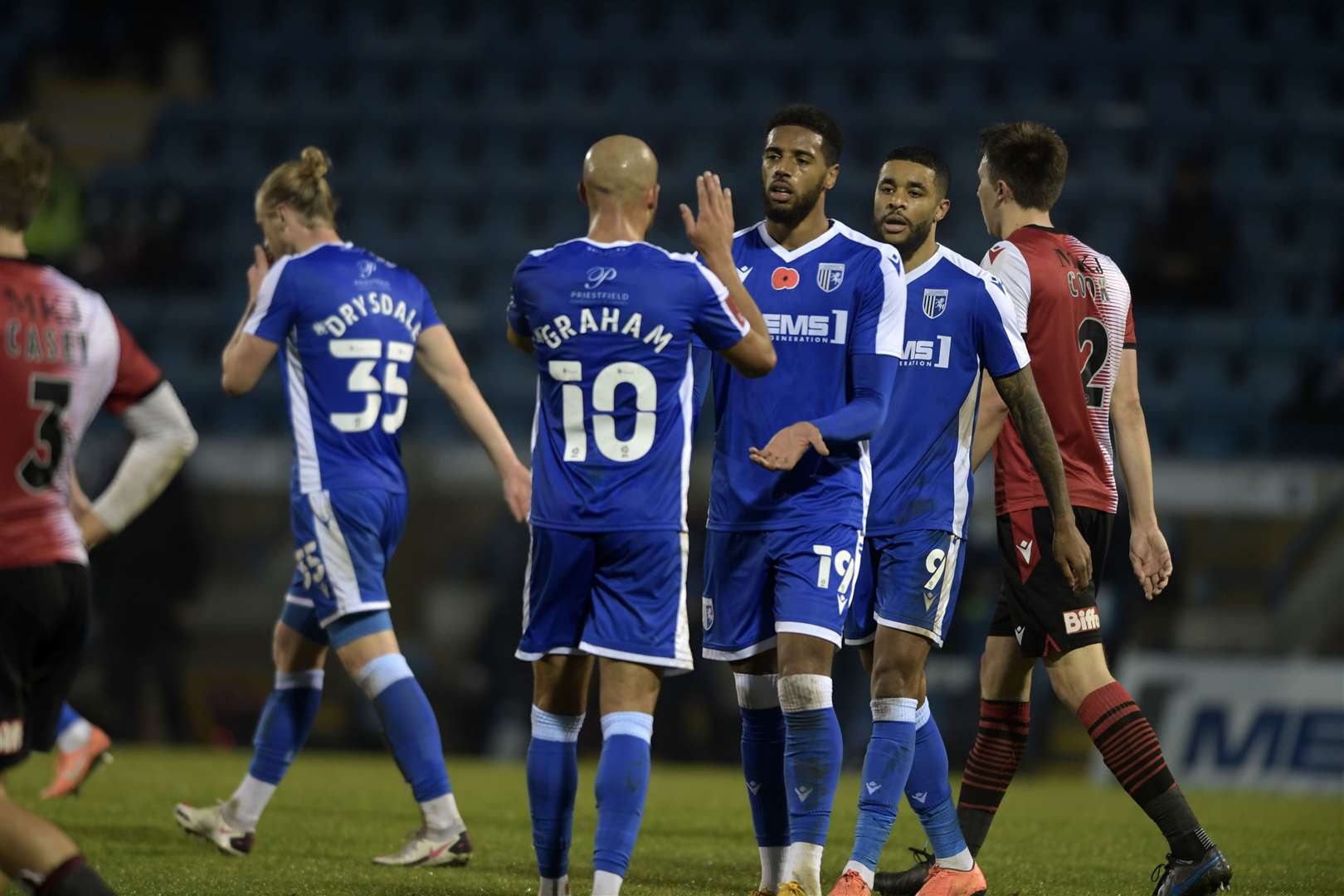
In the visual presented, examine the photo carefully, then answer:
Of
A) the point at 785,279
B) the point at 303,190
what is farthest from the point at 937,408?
the point at 303,190

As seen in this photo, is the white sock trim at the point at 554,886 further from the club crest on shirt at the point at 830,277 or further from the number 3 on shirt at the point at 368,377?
the number 3 on shirt at the point at 368,377

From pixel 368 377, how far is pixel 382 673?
109 centimetres

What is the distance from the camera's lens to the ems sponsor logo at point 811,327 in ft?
17.1

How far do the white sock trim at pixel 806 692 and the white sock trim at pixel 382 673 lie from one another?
1.74m

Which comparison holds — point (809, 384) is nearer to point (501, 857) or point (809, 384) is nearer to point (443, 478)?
point (501, 857)

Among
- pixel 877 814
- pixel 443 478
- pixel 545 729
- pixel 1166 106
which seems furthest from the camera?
pixel 1166 106

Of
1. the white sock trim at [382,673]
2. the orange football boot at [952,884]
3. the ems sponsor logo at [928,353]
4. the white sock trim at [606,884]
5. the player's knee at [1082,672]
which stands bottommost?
the orange football boot at [952,884]

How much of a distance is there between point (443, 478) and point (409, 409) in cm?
168

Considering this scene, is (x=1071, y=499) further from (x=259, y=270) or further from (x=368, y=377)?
(x=259, y=270)

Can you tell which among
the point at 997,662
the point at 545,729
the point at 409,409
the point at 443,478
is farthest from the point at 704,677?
the point at 545,729

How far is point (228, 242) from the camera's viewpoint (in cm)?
1703

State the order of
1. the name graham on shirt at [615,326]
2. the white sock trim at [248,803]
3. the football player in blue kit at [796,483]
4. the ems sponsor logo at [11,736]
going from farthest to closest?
1. the white sock trim at [248,803]
2. the football player in blue kit at [796,483]
3. the name graham on shirt at [615,326]
4. the ems sponsor logo at [11,736]

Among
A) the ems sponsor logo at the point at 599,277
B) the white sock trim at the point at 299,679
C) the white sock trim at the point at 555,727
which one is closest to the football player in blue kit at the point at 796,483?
the white sock trim at the point at 555,727

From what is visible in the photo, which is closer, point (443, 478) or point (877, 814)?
point (877, 814)
